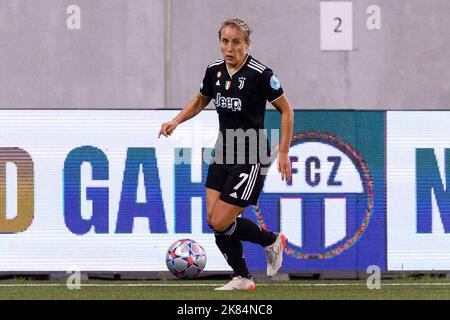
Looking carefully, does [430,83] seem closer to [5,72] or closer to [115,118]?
[5,72]

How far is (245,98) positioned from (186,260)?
1601mm

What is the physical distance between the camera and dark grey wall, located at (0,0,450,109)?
20344 millimetres

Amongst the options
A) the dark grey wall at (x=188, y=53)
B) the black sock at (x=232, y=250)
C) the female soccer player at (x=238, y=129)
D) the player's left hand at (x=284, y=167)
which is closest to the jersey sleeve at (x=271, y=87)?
the female soccer player at (x=238, y=129)

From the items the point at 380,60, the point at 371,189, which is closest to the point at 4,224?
the point at 371,189

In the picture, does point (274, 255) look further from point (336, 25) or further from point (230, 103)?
point (336, 25)

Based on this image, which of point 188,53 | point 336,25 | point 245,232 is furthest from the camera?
point 336,25

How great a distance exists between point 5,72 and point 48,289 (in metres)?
10.5

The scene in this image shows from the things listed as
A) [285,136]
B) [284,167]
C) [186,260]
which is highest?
[285,136]

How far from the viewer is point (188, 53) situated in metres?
20.6

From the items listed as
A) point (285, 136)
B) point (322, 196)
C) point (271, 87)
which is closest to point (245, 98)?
point (271, 87)

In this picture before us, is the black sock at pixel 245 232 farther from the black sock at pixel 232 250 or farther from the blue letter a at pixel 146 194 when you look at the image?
the blue letter a at pixel 146 194

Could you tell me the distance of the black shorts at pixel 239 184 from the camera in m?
9.52

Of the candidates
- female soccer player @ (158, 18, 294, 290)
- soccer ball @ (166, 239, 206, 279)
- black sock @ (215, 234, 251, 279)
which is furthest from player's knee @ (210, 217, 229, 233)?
soccer ball @ (166, 239, 206, 279)

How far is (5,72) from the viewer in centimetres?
2048
